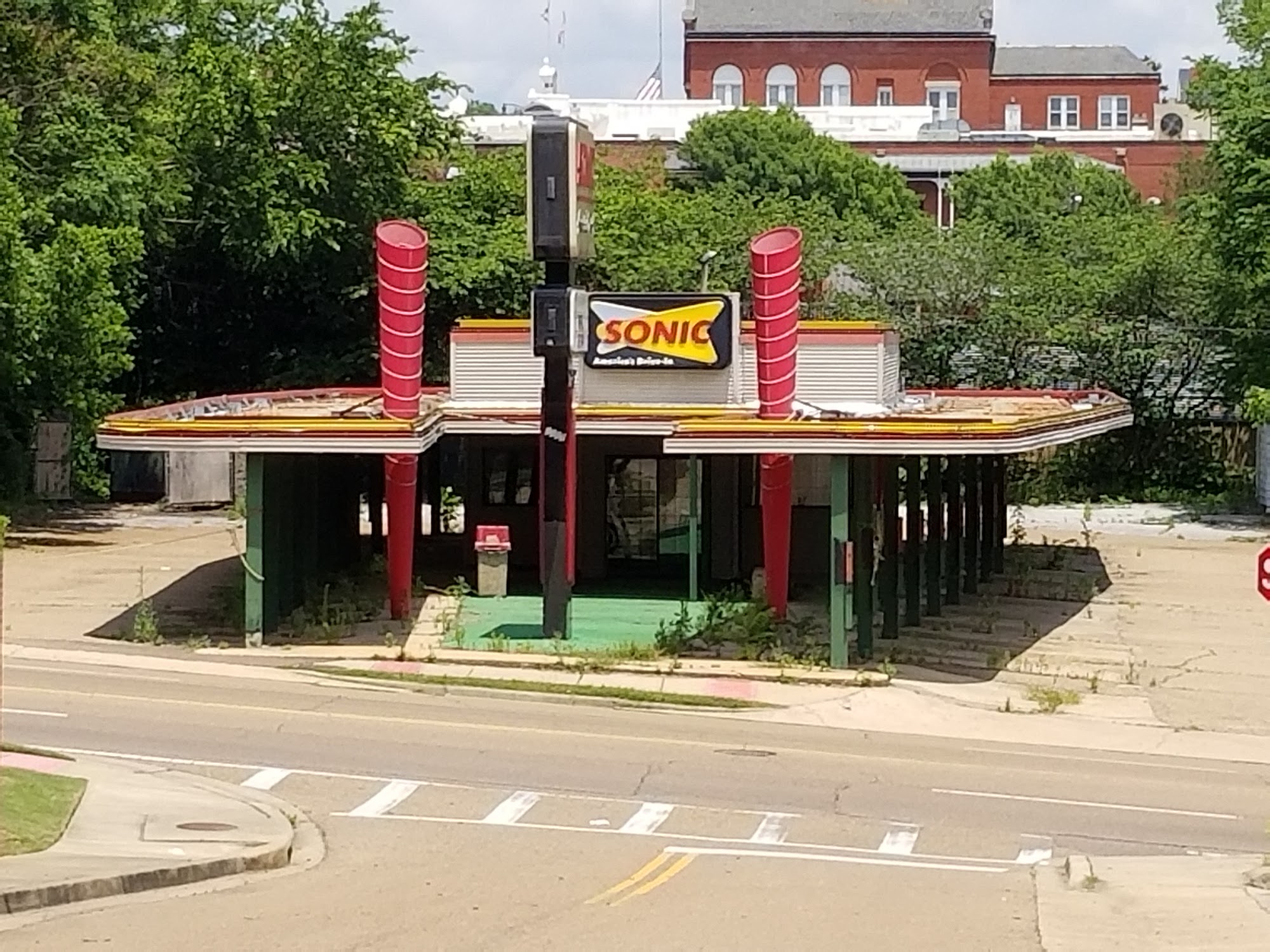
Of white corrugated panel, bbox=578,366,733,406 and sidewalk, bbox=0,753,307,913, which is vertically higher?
white corrugated panel, bbox=578,366,733,406

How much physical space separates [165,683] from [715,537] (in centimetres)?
1276

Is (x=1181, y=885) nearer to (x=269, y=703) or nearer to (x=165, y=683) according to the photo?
(x=269, y=703)

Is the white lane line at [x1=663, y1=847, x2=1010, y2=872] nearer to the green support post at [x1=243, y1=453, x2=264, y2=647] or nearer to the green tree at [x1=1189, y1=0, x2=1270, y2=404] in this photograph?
the green support post at [x1=243, y1=453, x2=264, y2=647]

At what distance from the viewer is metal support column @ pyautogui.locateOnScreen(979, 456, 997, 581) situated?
39750 millimetres

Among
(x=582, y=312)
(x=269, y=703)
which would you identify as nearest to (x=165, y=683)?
(x=269, y=703)

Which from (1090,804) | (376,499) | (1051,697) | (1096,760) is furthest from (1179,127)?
(1090,804)

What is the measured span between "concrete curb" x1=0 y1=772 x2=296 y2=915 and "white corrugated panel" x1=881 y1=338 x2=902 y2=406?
20.1 meters

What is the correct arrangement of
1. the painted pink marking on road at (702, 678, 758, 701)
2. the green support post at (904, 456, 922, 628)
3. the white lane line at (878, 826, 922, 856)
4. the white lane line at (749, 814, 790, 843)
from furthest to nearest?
the green support post at (904, 456, 922, 628)
the painted pink marking on road at (702, 678, 758, 701)
the white lane line at (749, 814, 790, 843)
the white lane line at (878, 826, 922, 856)

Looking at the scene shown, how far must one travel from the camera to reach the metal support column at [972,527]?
38.0 metres

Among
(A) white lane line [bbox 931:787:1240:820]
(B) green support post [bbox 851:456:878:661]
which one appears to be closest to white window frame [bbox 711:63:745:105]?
(B) green support post [bbox 851:456:878:661]

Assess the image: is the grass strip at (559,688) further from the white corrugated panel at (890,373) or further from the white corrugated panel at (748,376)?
the white corrugated panel at (890,373)

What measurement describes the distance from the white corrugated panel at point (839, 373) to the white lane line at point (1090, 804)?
15603 mm

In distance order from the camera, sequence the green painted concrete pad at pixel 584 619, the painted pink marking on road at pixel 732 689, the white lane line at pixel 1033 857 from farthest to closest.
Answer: the green painted concrete pad at pixel 584 619
the painted pink marking on road at pixel 732 689
the white lane line at pixel 1033 857

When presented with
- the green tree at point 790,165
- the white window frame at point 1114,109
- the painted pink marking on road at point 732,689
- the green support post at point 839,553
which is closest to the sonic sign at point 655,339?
the green support post at point 839,553
